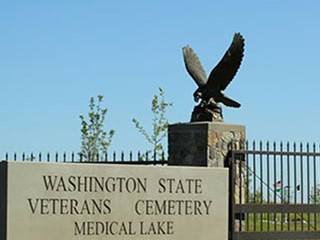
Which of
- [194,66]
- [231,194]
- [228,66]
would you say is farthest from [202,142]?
[194,66]

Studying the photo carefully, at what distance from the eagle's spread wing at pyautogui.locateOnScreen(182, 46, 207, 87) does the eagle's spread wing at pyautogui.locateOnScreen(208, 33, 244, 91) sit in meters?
0.27

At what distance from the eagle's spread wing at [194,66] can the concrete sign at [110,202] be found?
2.74 meters

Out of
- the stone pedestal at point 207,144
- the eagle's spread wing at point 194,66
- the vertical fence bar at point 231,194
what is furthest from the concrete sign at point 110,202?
the eagle's spread wing at point 194,66

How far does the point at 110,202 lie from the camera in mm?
12352

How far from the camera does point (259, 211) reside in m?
14.8

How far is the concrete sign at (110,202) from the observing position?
1180 centimetres

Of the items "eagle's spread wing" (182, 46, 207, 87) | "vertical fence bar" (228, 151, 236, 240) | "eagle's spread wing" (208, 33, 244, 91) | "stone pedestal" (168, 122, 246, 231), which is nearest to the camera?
"vertical fence bar" (228, 151, 236, 240)

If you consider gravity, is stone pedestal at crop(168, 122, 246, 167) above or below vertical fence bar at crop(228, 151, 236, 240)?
above

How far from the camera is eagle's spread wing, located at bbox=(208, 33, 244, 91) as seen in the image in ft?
50.5

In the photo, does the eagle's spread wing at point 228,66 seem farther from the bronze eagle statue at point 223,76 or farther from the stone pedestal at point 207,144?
the stone pedestal at point 207,144

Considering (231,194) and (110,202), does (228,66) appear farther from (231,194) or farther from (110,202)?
(110,202)

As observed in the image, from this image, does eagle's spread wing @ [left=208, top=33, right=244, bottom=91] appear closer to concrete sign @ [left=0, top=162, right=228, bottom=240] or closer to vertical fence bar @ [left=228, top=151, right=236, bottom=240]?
vertical fence bar @ [left=228, top=151, right=236, bottom=240]

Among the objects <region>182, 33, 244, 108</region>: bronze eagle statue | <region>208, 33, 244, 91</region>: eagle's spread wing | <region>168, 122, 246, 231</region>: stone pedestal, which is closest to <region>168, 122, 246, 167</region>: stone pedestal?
<region>168, 122, 246, 231</region>: stone pedestal

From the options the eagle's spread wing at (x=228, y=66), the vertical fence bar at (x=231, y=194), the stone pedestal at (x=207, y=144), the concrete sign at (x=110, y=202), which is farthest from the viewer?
the eagle's spread wing at (x=228, y=66)
